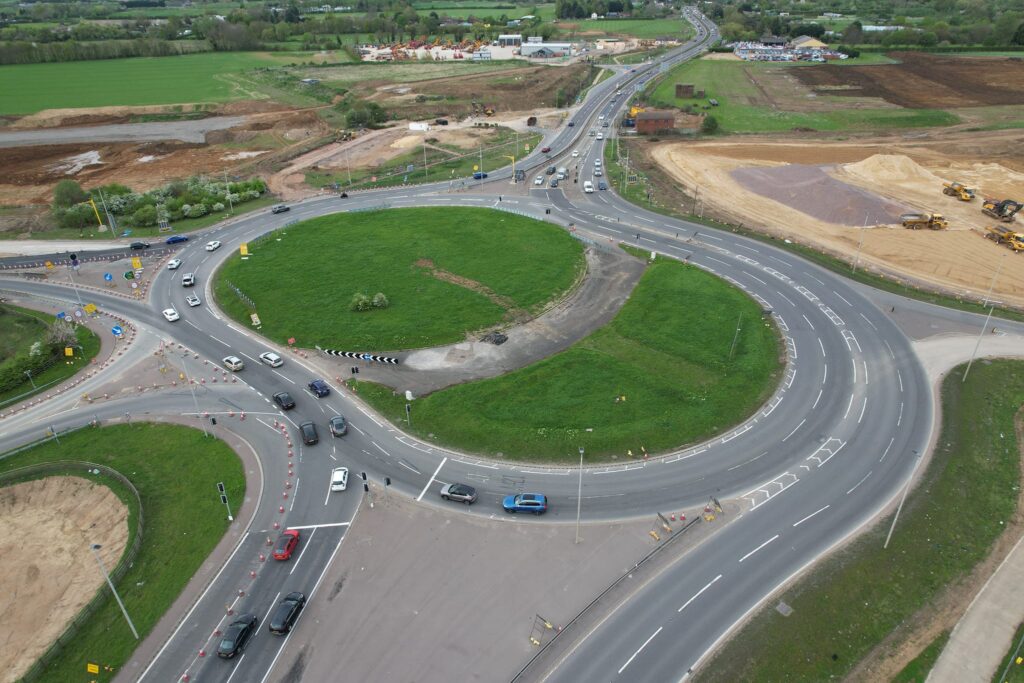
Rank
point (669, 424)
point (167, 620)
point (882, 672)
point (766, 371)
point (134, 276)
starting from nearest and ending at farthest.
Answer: point (882, 672) < point (167, 620) < point (669, 424) < point (766, 371) < point (134, 276)

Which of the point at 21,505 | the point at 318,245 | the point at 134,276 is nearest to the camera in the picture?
the point at 21,505

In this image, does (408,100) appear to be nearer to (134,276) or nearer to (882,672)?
(134,276)

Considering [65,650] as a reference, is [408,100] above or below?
above

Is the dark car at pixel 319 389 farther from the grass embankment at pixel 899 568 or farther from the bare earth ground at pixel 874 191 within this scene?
the bare earth ground at pixel 874 191

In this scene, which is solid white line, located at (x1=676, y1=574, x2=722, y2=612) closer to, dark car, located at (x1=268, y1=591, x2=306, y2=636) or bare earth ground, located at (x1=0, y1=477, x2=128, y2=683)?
dark car, located at (x1=268, y1=591, x2=306, y2=636)

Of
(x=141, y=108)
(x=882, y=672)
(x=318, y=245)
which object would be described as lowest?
(x=882, y=672)

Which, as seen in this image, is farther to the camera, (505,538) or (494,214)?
(494,214)

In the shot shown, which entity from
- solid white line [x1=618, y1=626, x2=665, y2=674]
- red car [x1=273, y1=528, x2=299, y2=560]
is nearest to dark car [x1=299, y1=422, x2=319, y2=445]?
red car [x1=273, y1=528, x2=299, y2=560]

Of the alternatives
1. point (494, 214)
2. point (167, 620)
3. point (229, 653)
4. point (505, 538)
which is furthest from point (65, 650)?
point (494, 214)

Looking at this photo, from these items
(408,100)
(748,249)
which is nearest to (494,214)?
(748,249)
